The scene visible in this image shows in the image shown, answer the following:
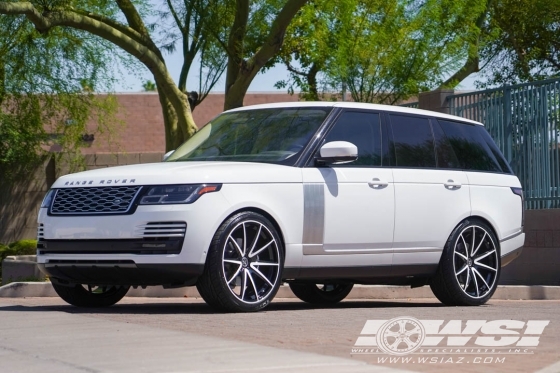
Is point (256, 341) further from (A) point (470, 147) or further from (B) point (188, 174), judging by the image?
(A) point (470, 147)

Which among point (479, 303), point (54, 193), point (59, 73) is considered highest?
point (59, 73)

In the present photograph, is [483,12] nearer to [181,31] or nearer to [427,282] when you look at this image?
[181,31]

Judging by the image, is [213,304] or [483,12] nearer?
[213,304]

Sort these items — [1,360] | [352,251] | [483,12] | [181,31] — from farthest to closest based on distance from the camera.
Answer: [483,12], [181,31], [352,251], [1,360]

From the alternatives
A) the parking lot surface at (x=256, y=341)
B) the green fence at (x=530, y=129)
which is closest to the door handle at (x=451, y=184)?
the parking lot surface at (x=256, y=341)

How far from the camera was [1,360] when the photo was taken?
6.57 m

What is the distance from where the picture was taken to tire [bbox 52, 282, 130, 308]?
1026cm

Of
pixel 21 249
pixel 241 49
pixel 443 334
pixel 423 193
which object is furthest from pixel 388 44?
pixel 443 334

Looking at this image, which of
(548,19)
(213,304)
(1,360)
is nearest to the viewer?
(1,360)

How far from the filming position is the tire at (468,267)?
11000 millimetres

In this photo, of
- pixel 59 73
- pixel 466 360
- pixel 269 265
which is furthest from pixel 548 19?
pixel 466 360

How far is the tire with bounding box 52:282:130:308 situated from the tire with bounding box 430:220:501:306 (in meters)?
3.00

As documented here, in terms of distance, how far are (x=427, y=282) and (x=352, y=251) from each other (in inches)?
53.1

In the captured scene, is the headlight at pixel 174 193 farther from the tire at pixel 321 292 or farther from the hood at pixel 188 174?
the tire at pixel 321 292
